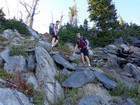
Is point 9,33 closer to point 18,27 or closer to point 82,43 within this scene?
point 18,27

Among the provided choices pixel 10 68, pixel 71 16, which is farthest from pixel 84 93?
pixel 71 16

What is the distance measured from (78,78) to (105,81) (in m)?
1.31

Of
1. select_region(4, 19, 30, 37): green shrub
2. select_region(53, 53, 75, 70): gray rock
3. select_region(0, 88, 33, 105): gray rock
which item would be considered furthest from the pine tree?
select_region(0, 88, 33, 105): gray rock

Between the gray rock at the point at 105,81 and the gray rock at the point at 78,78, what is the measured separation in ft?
1.00

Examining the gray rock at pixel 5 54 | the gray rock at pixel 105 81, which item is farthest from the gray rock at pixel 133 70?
the gray rock at pixel 5 54

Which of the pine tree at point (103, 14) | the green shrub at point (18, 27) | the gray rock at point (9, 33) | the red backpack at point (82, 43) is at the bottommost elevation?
the red backpack at point (82, 43)

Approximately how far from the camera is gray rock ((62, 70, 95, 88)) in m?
15.9

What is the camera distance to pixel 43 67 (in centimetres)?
1608

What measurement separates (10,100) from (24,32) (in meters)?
13.7

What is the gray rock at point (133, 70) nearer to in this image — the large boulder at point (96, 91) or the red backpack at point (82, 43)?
the red backpack at point (82, 43)

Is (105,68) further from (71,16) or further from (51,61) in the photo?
(71,16)

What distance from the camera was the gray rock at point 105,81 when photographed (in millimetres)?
16252

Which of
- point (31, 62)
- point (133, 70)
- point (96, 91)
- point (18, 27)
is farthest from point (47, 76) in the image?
point (18, 27)

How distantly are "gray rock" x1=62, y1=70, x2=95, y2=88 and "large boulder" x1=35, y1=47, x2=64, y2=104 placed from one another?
0.53m
